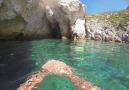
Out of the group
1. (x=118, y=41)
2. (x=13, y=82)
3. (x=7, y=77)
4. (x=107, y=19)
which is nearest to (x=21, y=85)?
(x=13, y=82)

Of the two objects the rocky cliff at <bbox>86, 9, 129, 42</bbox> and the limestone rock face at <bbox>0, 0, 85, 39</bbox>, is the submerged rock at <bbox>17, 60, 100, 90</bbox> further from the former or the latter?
the rocky cliff at <bbox>86, 9, 129, 42</bbox>

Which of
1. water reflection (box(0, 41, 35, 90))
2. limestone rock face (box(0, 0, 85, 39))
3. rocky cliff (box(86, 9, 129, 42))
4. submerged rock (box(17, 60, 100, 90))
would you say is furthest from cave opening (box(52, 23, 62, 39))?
submerged rock (box(17, 60, 100, 90))

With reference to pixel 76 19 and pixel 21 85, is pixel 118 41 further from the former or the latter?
pixel 21 85

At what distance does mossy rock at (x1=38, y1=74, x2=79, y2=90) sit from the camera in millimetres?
9281

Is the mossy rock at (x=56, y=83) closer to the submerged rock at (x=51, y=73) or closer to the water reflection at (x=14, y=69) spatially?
the submerged rock at (x=51, y=73)

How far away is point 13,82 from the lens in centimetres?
1000

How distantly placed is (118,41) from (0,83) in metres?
24.7

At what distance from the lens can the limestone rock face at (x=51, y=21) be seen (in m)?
27.2

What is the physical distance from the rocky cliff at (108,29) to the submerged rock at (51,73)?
876 inches

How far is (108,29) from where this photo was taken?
33469 mm

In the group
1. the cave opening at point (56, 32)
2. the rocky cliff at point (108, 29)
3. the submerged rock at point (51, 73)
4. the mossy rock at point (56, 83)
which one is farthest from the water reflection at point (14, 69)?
the rocky cliff at point (108, 29)

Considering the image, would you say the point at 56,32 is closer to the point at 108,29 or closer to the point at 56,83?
the point at 108,29

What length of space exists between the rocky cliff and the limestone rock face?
6.68 ft

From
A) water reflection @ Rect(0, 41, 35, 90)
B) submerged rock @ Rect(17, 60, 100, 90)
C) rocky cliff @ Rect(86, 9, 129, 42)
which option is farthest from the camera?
rocky cliff @ Rect(86, 9, 129, 42)
